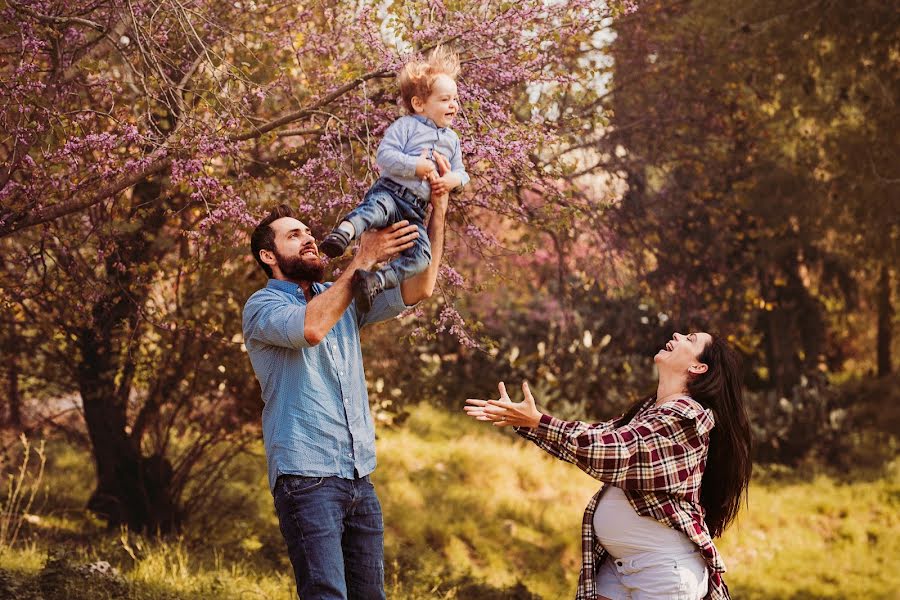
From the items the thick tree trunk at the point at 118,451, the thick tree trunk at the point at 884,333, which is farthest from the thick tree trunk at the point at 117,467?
the thick tree trunk at the point at 884,333

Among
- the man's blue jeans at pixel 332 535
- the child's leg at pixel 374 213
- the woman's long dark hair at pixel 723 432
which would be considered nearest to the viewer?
the man's blue jeans at pixel 332 535

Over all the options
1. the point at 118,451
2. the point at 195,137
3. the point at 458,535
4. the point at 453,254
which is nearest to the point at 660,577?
the point at 195,137

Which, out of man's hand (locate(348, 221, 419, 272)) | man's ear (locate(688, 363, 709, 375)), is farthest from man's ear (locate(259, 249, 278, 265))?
man's ear (locate(688, 363, 709, 375))

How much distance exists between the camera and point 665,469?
367 centimetres

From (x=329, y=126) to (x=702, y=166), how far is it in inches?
225

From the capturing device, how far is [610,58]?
9.81m

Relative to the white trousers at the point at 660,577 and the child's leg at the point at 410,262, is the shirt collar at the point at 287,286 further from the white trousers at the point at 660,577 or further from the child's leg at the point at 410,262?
the white trousers at the point at 660,577

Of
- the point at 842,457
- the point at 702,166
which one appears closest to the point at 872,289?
the point at 842,457

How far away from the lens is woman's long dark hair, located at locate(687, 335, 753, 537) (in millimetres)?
3895

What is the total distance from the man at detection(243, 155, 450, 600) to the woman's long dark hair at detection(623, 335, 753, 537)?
3.87 ft

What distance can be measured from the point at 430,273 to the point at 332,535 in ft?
3.28

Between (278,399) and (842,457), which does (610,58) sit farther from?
(278,399)

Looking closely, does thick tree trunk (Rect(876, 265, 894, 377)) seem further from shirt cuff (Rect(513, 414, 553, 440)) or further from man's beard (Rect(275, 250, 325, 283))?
man's beard (Rect(275, 250, 325, 283))

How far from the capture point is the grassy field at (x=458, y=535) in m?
6.45
